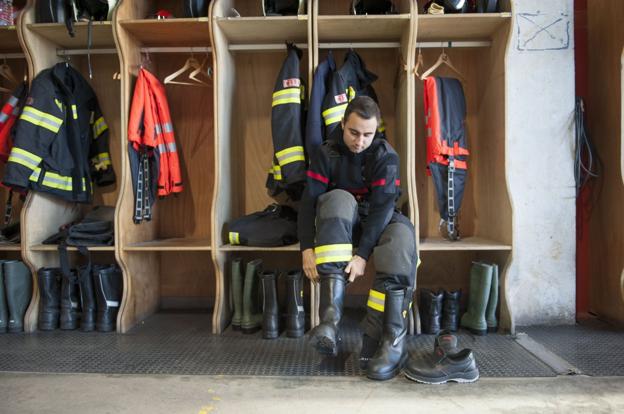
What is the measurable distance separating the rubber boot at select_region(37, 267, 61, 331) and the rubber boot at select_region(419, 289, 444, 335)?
80.6 inches

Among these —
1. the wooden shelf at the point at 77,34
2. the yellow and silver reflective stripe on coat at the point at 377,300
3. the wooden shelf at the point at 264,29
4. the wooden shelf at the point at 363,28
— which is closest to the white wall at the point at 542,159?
the wooden shelf at the point at 363,28

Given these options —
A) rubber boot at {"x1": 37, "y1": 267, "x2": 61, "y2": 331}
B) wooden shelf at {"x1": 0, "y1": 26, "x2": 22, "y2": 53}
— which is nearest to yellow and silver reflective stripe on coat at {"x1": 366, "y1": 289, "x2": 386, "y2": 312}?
rubber boot at {"x1": 37, "y1": 267, "x2": 61, "y2": 331}

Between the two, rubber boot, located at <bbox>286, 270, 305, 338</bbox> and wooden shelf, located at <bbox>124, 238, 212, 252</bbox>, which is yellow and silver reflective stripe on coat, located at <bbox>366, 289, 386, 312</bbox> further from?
wooden shelf, located at <bbox>124, 238, 212, 252</bbox>

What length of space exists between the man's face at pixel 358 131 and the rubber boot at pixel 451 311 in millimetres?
1030

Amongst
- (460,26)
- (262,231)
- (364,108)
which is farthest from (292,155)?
(460,26)

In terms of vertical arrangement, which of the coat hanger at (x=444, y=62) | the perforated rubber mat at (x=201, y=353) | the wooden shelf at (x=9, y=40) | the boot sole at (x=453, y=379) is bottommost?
the perforated rubber mat at (x=201, y=353)

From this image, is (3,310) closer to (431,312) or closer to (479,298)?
(431,312)

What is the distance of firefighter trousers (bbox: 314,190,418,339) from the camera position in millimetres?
2031

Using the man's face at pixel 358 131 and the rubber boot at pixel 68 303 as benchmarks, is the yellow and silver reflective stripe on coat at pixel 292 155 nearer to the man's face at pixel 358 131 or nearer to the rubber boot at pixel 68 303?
the man's face at pixel 358 131

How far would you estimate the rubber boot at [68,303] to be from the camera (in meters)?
2.72

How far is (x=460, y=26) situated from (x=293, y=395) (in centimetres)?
214

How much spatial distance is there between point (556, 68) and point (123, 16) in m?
2.45

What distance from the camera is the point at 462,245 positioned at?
2635mm

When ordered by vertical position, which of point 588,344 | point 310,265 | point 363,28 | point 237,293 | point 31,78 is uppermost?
point 363,28
